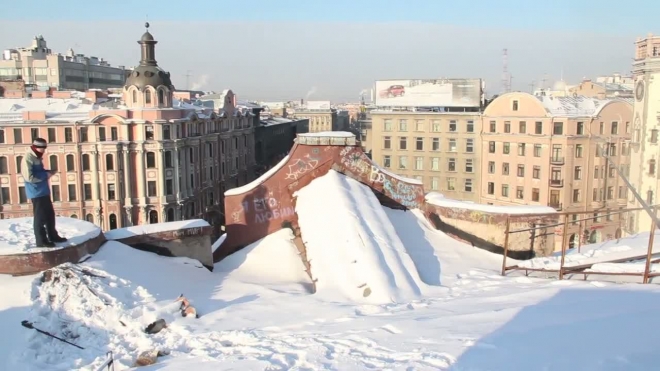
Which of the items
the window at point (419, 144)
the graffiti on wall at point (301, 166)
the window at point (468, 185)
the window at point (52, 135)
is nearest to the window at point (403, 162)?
the window at point (419, 144)

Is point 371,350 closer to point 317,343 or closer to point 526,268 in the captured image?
point 317,343

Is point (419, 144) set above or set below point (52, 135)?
below

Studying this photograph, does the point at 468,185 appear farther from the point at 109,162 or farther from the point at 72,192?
the point at 72,192

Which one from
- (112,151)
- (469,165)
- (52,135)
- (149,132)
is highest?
(149,132)

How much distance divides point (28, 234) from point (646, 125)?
3013 cm

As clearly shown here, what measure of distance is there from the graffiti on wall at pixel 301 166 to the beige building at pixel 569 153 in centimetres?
3042

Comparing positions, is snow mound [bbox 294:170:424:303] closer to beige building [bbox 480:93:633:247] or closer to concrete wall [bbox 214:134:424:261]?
concrete wall [bbox 214:134:424:261]

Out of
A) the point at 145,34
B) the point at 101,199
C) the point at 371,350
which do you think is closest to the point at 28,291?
the point at 371,350

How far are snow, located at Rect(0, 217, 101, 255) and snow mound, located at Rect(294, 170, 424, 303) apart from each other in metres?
5.09

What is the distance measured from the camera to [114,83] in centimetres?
Result: 9362

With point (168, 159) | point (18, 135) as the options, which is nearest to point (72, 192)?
point (18, 135)

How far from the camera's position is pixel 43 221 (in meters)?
11.5

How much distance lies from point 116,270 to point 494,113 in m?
39.7

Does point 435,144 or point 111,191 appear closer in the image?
point 111,191
